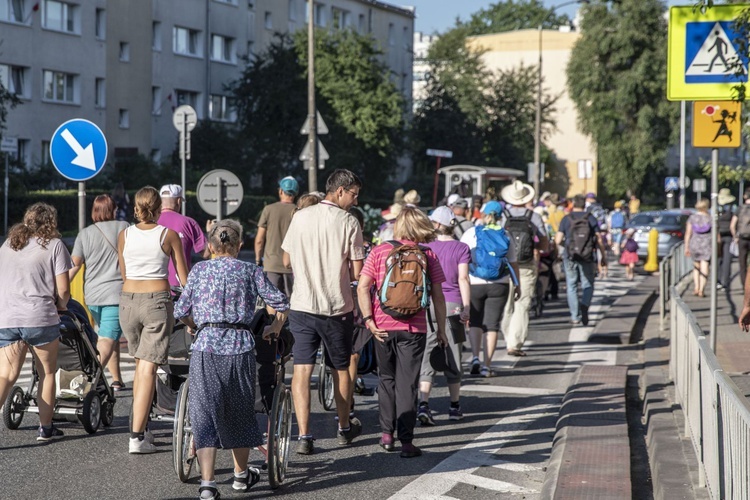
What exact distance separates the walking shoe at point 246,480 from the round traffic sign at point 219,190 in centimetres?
1120

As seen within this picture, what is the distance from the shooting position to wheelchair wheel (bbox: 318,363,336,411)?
9.89 metres

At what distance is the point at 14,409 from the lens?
8.63 m

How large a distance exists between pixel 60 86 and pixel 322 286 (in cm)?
4086

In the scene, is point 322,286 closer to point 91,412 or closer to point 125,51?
point 91,412

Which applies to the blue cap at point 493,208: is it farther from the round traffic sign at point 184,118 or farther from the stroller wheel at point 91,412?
the round traffic sign at point 184,118

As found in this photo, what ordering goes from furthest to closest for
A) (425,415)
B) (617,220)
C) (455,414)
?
(617,220), (455,414), (425,415)

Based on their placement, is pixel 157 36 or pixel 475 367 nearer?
pixel 475 367

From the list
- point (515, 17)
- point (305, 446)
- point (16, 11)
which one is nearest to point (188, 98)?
point (16, 11)

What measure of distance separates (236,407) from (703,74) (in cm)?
484

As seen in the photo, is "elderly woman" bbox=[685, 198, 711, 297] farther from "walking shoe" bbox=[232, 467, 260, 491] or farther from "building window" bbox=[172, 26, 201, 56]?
"building window" bbox=[172, 26, 201, 56]

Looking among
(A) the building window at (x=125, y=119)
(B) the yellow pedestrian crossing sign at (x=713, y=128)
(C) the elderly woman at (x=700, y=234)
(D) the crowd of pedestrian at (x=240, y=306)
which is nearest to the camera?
(D) the crowd of pedestrian at (x=240, y=306)

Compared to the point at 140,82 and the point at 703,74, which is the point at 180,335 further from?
the point at 140,82

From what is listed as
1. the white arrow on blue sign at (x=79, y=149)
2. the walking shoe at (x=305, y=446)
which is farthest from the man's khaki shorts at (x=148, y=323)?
the white arrow on blue sign at (x=79, y=149)

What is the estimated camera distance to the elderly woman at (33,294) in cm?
797
